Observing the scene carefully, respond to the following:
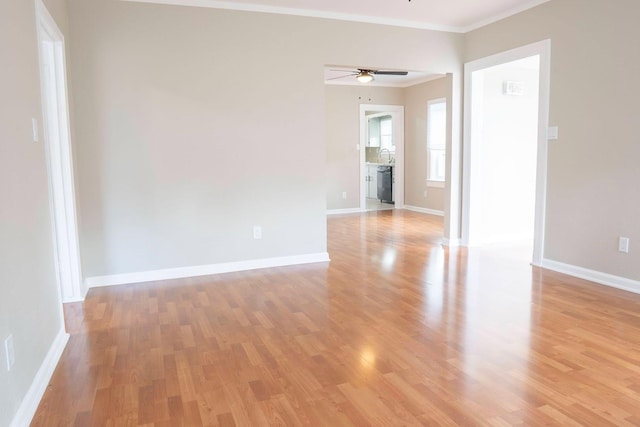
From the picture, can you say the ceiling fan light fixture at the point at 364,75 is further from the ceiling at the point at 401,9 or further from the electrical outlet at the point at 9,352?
the electrical outlet at the point at 9,352

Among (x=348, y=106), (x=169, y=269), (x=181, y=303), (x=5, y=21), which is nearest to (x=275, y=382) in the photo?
(x=181, y=303)

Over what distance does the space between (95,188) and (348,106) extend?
18.5ft

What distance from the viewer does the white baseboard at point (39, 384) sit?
190cm

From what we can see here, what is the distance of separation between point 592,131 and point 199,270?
12.8 feet

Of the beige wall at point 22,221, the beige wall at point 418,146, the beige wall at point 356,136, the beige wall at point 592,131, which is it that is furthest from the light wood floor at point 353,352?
the beige wall at point 356,136

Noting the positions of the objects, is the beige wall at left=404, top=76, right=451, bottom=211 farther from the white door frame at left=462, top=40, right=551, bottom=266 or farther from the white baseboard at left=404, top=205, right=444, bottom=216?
the white door frame at left=462, top=40, right=551, bottom=266

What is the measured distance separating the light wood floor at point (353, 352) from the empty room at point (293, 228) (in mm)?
17

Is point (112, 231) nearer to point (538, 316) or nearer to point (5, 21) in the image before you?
point (5, 21)

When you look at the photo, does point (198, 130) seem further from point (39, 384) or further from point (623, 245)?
point (623, 245)

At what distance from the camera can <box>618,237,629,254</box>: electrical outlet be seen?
376 centimetres

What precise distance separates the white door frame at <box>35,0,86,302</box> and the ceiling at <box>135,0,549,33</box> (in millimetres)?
1072

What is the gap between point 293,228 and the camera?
4.83m

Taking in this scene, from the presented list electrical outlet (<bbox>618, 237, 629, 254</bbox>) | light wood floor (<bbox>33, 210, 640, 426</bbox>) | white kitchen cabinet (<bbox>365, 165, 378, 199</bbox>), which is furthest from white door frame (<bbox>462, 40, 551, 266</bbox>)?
white kitchen cabinet (<bbox>365, 165, 378, 199</bbox>)

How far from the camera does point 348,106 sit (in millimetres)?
8711
